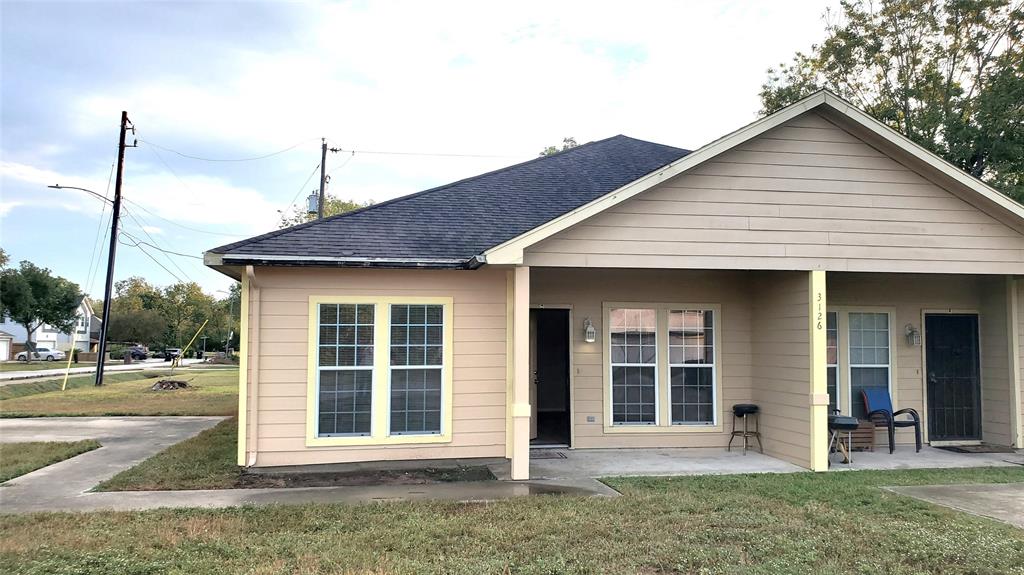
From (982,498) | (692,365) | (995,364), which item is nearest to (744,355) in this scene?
(692,365)

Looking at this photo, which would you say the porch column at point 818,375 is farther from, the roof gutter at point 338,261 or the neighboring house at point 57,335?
the neighboring house at point 57,335

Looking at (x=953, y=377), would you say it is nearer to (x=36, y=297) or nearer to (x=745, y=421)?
(x=745, y=421)

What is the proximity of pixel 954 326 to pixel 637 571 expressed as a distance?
28.1 ft

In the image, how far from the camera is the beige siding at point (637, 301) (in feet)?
31.1

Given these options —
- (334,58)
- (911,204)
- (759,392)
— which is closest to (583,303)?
(759,392)

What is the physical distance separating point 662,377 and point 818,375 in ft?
7.54

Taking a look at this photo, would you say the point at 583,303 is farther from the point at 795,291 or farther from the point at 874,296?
the point at 874,296

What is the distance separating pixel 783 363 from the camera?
28.8 feet

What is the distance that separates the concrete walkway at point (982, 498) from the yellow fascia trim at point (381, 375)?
5.22 m

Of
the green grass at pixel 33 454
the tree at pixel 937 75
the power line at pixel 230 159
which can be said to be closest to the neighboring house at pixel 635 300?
the green grass at pixel 33 454

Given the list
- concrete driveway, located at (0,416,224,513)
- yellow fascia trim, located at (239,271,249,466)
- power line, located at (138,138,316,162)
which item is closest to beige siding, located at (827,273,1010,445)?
yellow fascia trim, located at (239,271,249,466)

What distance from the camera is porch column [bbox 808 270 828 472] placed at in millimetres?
7934

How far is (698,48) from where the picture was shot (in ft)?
47.6

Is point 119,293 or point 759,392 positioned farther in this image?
point 119,293
